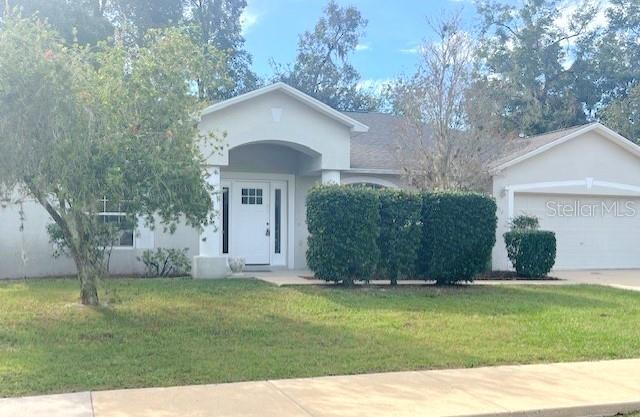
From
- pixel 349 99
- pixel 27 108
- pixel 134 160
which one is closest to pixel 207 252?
pixel 134 160

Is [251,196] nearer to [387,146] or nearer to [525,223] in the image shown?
[387,146]

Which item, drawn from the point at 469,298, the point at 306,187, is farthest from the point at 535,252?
the point at 306,187

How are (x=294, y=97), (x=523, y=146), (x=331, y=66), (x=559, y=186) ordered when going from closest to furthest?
(x=294, y=97), (x=559, y=186), (x=523, y=146), (x=331, y=66)

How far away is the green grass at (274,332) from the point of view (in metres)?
7.27

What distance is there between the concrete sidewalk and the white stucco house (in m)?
7.93

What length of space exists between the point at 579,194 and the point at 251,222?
33.0ft

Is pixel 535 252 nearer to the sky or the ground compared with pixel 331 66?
nearer to the ground

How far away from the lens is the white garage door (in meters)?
20.0

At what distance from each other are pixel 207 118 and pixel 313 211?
12.4 ft

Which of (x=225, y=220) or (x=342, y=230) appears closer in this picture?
(x=342, y=230)

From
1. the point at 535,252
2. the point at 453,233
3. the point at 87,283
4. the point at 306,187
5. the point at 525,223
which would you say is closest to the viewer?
the point at 87,283

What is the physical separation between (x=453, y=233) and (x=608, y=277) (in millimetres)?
6259

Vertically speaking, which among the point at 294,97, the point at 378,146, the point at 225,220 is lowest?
the point at 225,220

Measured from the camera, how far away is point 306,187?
18.5 m
